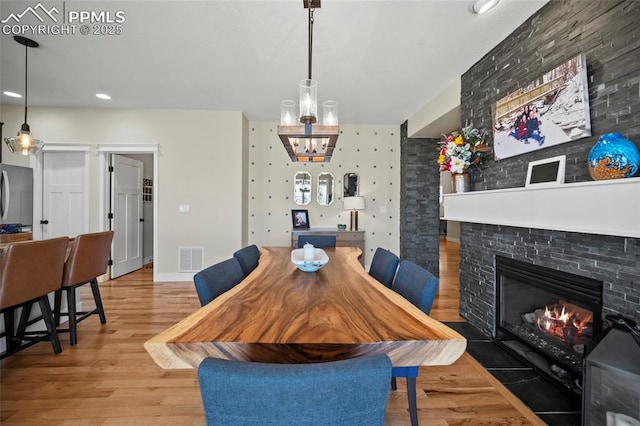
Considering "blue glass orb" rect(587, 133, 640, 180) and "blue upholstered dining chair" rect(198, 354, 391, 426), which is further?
"blue glass orb" rect(587, 133, 640, 180)

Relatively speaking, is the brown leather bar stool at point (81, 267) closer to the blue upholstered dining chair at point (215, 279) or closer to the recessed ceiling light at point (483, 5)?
the blue upholstered dining chair at point (215, 279)

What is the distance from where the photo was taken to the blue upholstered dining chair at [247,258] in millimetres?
2292

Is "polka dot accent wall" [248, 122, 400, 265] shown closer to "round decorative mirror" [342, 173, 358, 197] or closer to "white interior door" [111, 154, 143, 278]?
Answer: "round decorative mirror" [342, 173, 358, 197]

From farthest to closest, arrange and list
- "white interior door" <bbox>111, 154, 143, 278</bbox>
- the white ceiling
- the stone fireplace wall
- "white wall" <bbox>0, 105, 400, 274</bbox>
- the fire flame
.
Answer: "white interior door" <bbox>111, 154, 143, 278</bbox> → "white wall" <bbox>0, 105, 400, 274</bbox> → the white ceiling → the fire flame → the stone fireplace wall

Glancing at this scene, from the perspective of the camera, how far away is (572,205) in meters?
1.70

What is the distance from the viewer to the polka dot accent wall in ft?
17.2

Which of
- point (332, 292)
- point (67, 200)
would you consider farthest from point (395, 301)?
point (67, 200)

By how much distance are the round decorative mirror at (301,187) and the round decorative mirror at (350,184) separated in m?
0.66

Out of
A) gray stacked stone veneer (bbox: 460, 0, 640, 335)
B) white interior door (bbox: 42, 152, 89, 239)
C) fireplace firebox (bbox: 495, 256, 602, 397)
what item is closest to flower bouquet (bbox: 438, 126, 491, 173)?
gray stacked stone veneer (bbox: 460, 0, 640, 335)

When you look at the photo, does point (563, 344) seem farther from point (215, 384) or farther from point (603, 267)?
point (215, 384)

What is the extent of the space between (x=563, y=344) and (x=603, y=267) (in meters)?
0.69

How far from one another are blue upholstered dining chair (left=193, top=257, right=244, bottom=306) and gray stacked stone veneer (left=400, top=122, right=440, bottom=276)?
3.77 m

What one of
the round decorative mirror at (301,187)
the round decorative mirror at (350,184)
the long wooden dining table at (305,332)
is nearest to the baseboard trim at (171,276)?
the round decorative mirror at (301,187)

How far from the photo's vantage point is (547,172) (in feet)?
6.71
